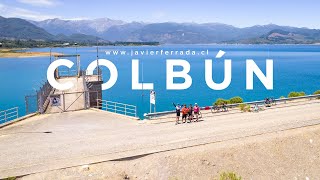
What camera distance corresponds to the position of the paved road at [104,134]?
1736 centimetres

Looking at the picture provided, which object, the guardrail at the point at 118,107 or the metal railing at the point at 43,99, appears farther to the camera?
the guardrail at the point at 118,107

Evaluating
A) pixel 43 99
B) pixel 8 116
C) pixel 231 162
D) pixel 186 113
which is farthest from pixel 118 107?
pixel 231 162

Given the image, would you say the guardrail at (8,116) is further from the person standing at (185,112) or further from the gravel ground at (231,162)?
the gravel ground at (231,162)

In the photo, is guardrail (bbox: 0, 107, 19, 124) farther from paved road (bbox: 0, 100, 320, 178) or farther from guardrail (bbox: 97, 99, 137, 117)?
guardrail (bbox: 97, 99, 137, 117)

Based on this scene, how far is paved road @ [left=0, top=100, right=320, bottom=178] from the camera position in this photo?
17.4 metres

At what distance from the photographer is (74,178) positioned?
51.5 feet

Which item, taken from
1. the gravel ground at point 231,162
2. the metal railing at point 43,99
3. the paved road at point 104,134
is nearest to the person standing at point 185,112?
the paved road at point 104,134

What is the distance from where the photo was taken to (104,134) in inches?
859

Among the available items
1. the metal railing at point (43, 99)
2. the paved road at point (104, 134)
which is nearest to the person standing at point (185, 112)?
the paved road at point (104, 134)

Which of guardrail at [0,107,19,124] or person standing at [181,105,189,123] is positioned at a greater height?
person standing at [181,105,189,123]

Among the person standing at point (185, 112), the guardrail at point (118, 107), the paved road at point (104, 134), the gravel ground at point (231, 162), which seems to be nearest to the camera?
the gravel ground at point (231, 162)

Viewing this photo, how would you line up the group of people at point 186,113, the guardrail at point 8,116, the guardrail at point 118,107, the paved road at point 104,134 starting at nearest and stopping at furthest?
the paved road at point 104,134
the group of people at point 186,113
the guardrail at point 8,116
the guardrail at point 118,107

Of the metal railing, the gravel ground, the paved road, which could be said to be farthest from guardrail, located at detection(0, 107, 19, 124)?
the gravel ground

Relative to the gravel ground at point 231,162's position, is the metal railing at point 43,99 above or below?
above
